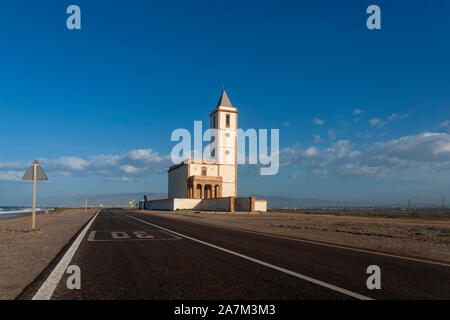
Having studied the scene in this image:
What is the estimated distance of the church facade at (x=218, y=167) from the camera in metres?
78.9

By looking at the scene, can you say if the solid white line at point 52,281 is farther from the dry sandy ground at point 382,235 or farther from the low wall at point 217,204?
the low wall at point 217,204

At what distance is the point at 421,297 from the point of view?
5.04 meters

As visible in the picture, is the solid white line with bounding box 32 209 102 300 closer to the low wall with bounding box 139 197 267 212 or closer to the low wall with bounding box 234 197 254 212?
the low wall with bounding box 234 197 254 212

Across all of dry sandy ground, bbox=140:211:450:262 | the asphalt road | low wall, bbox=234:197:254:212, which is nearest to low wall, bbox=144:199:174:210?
low wall, bbox=234:197:254:212

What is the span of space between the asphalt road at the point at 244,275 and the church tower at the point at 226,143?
71.7 m

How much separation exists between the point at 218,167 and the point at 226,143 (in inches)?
264

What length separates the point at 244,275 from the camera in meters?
6.46

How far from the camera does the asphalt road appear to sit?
16.9 ft

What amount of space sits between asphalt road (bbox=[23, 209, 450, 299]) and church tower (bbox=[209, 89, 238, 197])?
7171 cm

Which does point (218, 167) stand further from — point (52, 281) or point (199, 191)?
point (52, 281)
